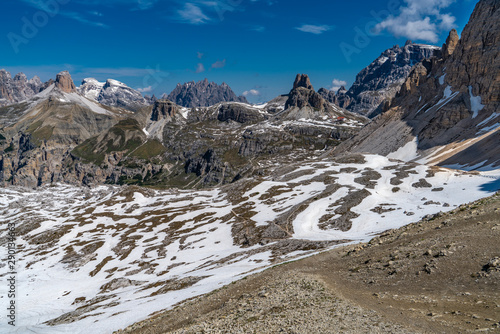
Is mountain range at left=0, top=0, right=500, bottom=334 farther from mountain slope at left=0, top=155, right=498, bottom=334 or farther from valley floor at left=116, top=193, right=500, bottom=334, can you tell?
mountain slope at left=0, top=155, right=498, bottom=334

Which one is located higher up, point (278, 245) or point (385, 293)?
point (385, 293)

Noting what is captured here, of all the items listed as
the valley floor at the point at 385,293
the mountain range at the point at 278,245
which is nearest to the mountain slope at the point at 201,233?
the mountain range at the point at 278,245

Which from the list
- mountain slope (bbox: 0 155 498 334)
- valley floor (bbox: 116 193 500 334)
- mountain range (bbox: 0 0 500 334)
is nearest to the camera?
valley floor (bbox: 116 193 500 334)

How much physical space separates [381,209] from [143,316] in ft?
229

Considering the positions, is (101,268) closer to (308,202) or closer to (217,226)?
(217,226)

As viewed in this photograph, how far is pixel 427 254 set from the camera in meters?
28.2

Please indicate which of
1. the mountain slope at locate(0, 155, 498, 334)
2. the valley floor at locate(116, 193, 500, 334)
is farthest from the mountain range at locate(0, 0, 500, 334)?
the mountain slope at locate(0, 155, 498, 334)

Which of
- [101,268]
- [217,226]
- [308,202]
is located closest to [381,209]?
[308,202]

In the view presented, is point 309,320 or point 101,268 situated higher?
point 309,320

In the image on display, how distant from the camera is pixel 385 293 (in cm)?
2417

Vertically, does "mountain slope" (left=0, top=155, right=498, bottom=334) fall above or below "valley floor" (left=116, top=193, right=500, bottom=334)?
below

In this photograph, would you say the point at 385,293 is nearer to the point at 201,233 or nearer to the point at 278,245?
the point at 278,245

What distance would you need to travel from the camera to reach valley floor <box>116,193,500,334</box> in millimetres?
18984

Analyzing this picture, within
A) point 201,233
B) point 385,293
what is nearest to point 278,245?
point 201,233
